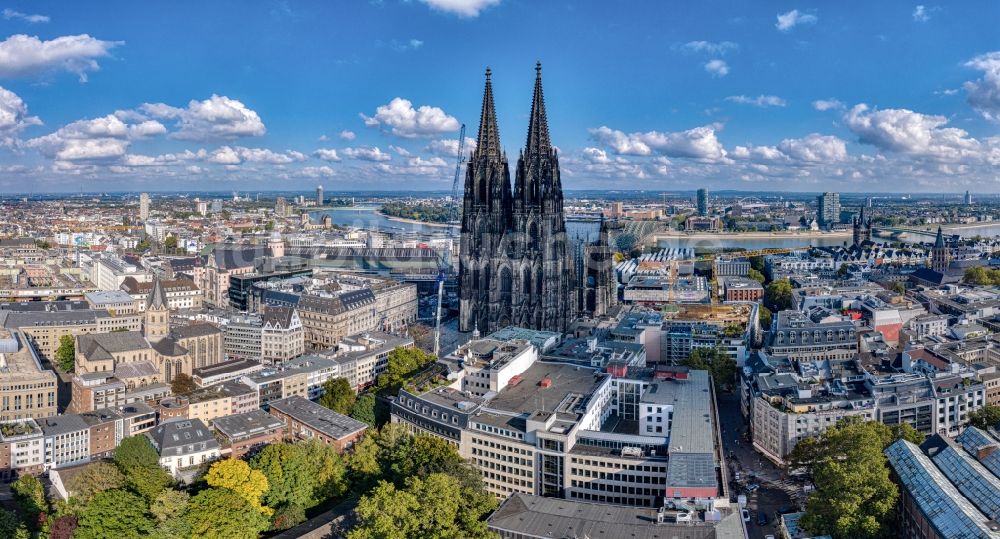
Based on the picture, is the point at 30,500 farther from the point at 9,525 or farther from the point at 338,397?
the point at 338,397

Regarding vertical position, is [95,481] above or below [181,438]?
below

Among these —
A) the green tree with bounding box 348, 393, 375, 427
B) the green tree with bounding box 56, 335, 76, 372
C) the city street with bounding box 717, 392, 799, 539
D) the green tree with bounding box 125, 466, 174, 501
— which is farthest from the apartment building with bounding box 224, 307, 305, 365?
the city street with bounding box 717, 392, 799, 539

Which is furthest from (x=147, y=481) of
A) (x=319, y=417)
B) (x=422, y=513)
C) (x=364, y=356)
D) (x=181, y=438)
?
(x=364, y=356)

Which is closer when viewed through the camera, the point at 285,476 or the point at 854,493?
the point at 854,493

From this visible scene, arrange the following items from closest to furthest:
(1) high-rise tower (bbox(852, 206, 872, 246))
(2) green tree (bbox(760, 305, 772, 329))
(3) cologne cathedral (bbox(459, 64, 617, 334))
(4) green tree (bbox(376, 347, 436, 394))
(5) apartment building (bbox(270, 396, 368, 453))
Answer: (5) apartment building (bbox(270, 396, 368, 453))
(4) green tree (bbox(376, 347, 436, 394))
(3) cologne cathedral (bbox(459, 64, 617, 334))
(2) green tree (bbox(760, 305, 772, 329))
(1) high-rise tower (bbox(852, 206, 872, 246))

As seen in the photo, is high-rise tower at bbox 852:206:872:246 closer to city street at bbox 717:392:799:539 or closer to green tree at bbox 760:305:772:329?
green tree at bbox 760:305:772:329
